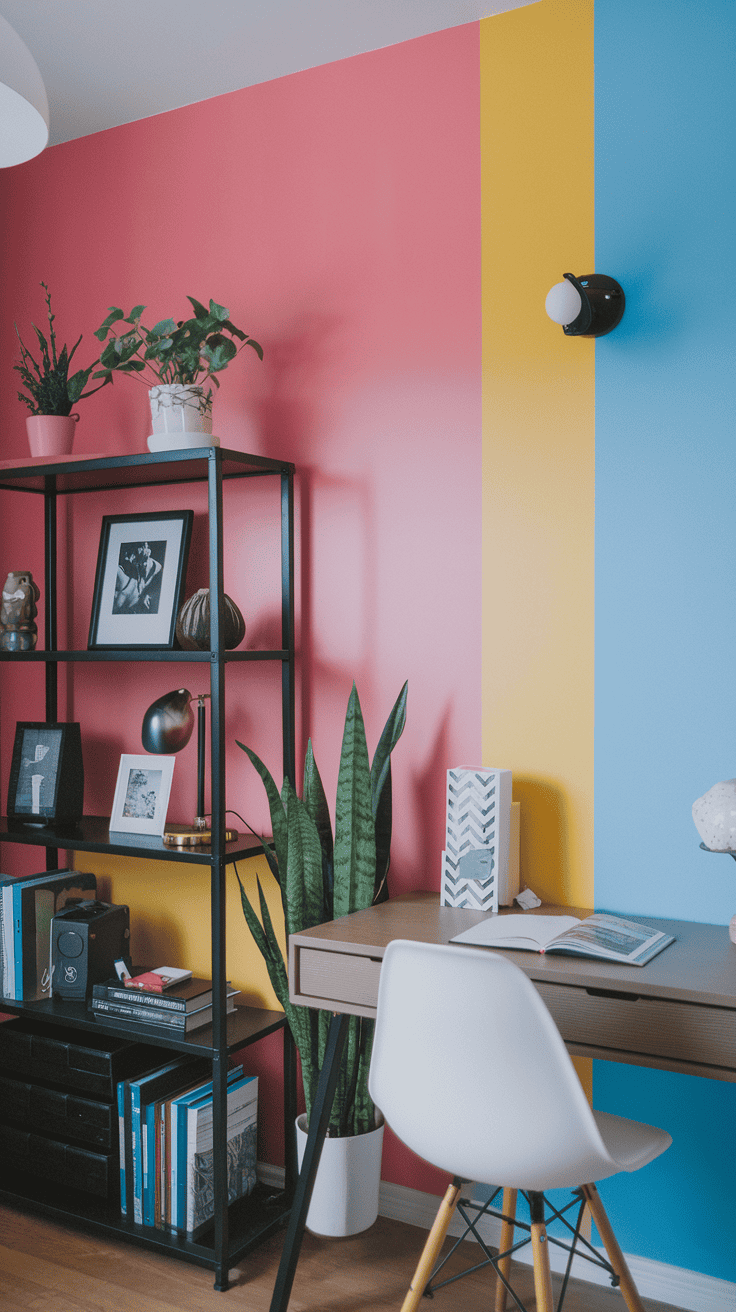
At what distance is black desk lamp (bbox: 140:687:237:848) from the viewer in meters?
2.41

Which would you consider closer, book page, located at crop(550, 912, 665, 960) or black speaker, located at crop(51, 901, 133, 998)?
book page, located at crop(550, 912, 665, 960)

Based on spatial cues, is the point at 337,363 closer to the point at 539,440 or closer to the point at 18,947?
the point at 539,440

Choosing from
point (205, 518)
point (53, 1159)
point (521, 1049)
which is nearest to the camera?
point (521, 1049)

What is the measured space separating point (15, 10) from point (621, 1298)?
10.0 ft

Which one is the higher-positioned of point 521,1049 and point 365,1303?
point 521,1049

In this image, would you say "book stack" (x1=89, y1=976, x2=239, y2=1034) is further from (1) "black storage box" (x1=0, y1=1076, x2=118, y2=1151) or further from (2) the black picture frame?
(2) the black picture frame

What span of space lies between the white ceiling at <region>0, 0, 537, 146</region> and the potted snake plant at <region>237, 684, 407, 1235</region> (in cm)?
153

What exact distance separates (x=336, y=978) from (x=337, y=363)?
1473mm

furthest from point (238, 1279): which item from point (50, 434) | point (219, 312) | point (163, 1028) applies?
point (219, 312)

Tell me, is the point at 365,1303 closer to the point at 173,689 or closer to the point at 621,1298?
the point at 621,1298

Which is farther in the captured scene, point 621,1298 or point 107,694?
point 107,694

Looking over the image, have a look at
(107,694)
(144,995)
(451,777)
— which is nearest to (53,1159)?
(144,995)

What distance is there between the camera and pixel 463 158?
2.32 m

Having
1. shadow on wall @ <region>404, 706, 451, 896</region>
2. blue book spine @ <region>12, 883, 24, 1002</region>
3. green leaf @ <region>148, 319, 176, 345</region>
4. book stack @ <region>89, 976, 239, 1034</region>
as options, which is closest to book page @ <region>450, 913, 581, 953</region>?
shadow on wall @ <region>404, 706, 451, 896</region>
